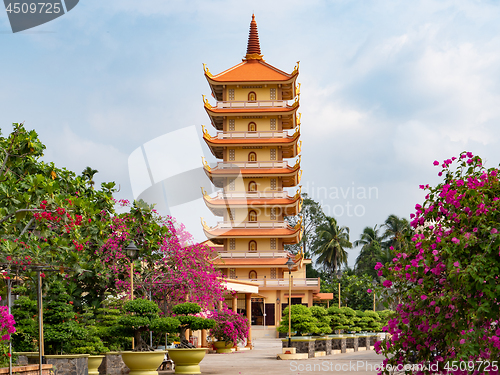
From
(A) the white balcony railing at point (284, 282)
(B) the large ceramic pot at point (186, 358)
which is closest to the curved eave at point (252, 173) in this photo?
(A) the white balcony railing at point (284, 282)

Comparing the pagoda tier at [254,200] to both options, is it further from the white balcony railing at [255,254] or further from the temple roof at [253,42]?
the temple roof at [253,42]

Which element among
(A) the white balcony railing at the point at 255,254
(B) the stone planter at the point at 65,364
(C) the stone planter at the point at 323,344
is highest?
(A) the white balcony railing at the point at 255,254

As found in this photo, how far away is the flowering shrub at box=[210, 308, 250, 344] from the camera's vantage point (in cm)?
2975

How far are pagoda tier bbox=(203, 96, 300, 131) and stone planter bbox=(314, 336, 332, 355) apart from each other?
77.8 feet

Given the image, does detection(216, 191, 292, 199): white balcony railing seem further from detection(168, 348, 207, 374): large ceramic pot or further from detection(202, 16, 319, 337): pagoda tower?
detection(168, 348, 207, 374): large ceramic pot

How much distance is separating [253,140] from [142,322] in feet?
111

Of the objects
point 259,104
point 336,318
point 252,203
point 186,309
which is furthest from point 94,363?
point 259,104

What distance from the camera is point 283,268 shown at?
49.7 meters

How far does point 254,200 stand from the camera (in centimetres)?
4928

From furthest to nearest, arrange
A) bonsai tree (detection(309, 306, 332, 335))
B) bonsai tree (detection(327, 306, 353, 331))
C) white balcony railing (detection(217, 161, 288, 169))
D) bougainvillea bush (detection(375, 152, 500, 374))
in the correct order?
white balcony railing (detection(217, 161, 288, 169)) → bonsai tree (detection(327, 306, 353, 331)) → bonsai tree (detection(309, 306, 332, 335)) → bougainvillea bush (detection(375, 152, 500, 374))

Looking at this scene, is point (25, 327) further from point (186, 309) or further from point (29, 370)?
point (186, 309)

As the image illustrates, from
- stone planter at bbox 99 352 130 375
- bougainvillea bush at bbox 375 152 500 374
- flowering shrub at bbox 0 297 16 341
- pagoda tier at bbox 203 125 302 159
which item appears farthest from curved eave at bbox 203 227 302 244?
bougainvillea bush at bbox 375 152 500 374

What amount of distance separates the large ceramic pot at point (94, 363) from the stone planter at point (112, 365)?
2.70 feet

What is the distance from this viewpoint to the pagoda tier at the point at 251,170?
4928cm
